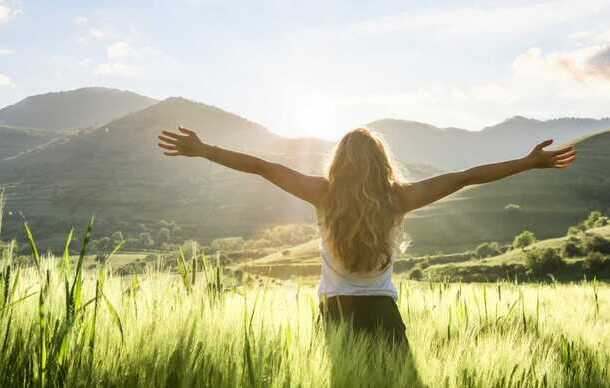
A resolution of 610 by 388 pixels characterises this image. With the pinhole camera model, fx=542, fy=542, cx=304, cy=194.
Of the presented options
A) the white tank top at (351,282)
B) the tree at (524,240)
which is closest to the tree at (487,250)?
the tree at (524,240)

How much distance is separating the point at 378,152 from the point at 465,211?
152 metres

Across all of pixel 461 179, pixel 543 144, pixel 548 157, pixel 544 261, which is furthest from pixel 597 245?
pixel 461 179

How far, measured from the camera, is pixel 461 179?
4062 mm

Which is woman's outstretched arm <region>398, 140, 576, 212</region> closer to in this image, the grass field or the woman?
the woman

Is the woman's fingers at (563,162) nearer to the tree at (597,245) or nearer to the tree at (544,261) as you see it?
the tree at (544,261)

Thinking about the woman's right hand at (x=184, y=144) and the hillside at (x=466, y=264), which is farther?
the hillside at (x=466, y=264)

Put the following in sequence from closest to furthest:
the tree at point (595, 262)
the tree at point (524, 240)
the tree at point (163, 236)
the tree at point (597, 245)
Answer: the tree at point (595, 262)
the tree at point (597, 245)
the tree at point (524, 240)
the tree at point (163, 236)

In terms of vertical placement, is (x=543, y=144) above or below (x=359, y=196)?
above

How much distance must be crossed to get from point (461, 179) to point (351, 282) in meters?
1.13

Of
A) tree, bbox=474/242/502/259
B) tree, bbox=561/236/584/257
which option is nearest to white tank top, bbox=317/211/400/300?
tree, bbox=561/236/584/257

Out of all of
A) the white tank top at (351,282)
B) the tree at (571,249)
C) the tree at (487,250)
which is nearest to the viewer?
the white tank top at (351,282)

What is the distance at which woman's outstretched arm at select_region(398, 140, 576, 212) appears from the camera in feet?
13.2

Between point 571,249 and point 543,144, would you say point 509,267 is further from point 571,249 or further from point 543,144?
point 543,144

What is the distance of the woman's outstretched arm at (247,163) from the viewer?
382 centimetres
